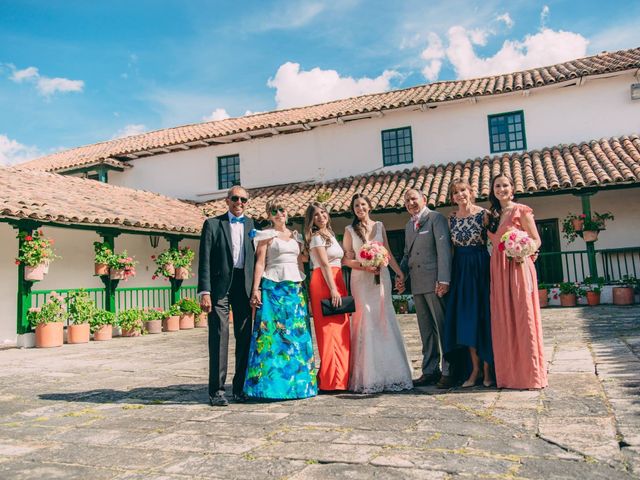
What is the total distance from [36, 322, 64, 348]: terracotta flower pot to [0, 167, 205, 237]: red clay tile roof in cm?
201

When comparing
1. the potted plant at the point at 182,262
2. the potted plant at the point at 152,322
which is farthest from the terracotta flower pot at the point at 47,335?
the potted plant at the point at 182,262

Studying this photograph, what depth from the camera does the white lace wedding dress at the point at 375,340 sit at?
15.3 ft

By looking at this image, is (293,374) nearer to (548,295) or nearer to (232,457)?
(232,457)

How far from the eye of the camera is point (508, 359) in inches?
175

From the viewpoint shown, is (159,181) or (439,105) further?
(159,181)

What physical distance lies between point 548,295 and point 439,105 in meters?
6.44

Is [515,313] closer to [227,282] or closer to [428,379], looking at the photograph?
[428,379]

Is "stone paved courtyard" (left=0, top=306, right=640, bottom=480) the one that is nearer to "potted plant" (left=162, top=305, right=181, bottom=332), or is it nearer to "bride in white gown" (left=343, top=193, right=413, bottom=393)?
"bride in white gown" (left=343, top=193, right=413, bottom=393)

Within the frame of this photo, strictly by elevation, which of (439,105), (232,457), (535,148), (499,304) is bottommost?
(232,457)

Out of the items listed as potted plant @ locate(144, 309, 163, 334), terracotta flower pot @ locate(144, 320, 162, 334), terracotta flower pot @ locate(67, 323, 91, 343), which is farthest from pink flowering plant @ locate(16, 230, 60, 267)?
terracotta flower pot @ locate(144, 320, 162, 334)

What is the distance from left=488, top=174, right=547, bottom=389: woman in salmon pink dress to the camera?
435cm

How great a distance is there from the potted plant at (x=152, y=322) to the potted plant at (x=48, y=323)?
2.37m

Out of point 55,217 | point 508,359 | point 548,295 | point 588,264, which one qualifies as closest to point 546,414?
point 508,359

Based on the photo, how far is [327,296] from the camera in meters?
4.89
